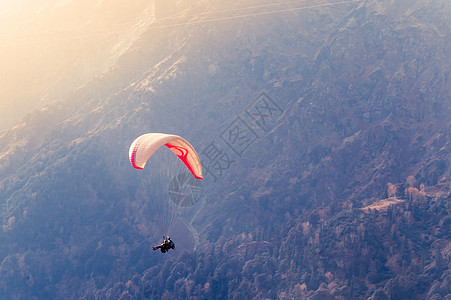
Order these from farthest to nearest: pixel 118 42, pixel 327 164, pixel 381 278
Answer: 1. pixel 118 42
2. pixel 327 164
3. pixel 381 278

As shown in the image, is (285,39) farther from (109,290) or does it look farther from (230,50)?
(109,290)

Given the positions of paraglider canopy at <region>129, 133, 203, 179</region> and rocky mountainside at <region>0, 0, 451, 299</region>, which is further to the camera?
rocky mountainside at <region>0, 0, 451, 299</region>

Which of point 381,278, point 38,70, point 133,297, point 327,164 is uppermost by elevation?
point 38,70

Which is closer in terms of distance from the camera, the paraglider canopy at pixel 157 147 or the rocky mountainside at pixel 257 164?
the paraglider canopy at pixel 157 147

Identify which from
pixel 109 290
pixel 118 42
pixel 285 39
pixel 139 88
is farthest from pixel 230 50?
pixel 109 290
